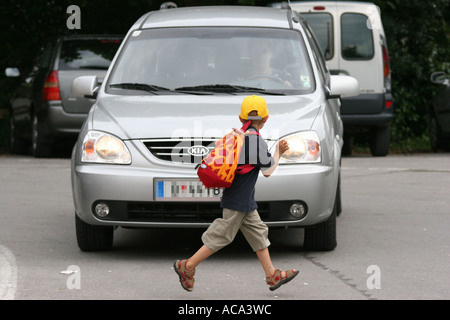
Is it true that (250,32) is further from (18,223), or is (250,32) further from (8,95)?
(8,95)

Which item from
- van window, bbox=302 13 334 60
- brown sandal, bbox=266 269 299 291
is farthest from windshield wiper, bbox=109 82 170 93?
van window, bbox=302 13 334 60

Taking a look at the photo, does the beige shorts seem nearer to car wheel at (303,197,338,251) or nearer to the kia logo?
the kia logo

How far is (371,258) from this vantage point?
772 cm

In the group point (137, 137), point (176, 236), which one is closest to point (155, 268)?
point (137, 137)

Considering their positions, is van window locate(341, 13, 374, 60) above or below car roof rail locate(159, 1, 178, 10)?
below

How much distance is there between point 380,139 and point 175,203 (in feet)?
32.0

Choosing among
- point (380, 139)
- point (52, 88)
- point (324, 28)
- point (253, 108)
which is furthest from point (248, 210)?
point (324, 28)

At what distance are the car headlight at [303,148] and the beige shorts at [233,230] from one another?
1.05m

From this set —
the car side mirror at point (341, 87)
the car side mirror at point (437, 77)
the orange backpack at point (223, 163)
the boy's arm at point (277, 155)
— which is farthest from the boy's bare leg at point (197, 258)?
the car side mirror at point (437, 77)

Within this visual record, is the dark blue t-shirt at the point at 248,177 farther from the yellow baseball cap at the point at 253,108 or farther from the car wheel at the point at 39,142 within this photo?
the car wheel at the point at 39,142

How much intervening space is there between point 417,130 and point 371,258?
12.3 meters

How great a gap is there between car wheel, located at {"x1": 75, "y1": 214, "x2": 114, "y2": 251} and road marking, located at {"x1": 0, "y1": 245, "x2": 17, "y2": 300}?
1.65ft

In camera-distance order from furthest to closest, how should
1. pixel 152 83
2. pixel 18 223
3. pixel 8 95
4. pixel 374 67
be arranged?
pixel 8 95 → pixel 374 67 → pixel 18 223 → pixel 152 83

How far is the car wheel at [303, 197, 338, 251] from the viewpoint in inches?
310
